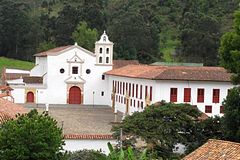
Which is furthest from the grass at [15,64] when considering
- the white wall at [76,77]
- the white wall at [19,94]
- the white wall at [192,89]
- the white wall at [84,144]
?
the white wall at [84,144]

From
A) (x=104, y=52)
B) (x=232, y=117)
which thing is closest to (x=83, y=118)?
(x=104, y=52)

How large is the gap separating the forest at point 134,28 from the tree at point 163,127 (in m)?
46.1

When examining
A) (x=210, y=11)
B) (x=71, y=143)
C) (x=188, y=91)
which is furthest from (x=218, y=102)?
(x=210, y=11)

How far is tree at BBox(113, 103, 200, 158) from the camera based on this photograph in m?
28.6

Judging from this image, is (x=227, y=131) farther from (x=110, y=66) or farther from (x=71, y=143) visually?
(x=110, y=66)

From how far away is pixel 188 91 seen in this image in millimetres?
47312

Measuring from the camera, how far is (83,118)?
1903 inches

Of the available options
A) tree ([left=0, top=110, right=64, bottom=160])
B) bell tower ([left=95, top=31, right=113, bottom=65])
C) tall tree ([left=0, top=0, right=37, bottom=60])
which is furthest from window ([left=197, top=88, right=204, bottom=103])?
tall tree ([left=0, top=0, right=37, bottom=60])

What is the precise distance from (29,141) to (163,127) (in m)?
9.19

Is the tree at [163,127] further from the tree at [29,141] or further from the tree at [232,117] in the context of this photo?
the tree at [29,141]

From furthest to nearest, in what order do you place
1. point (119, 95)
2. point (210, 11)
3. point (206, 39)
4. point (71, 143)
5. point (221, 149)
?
point (210, 11)
point (206, 39)
point (119, 95)
point (71, 143)
point (221, 149)

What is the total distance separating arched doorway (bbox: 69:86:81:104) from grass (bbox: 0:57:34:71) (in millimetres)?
20217

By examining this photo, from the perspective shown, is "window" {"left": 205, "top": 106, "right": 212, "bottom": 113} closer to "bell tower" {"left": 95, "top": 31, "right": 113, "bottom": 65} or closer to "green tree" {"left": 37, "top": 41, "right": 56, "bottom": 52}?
"bell tower" {"left": 95, "top": 31, "right": 113, "bottom": 65}

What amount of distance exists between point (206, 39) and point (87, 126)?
3686 centimetres
